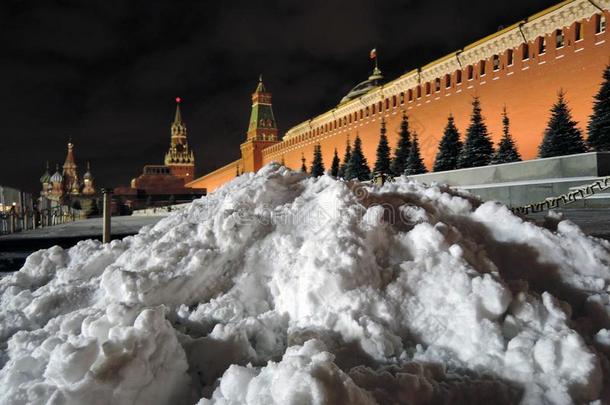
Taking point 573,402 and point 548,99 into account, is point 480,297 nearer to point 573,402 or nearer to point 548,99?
point 573,402

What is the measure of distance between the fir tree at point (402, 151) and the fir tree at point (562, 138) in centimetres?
721

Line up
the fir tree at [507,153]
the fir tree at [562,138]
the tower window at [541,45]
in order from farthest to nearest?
the tower window at [541,45]
the fir tree at [507,153]
the fir tree at [562,138]

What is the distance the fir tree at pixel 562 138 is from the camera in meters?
11.4

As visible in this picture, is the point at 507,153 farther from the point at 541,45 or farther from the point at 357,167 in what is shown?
the point at 357,167

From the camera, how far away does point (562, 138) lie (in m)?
11.6

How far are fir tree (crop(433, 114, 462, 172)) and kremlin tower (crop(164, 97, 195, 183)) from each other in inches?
2576

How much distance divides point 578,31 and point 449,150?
538 centimetres

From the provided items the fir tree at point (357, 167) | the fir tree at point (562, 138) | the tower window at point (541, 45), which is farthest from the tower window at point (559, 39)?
the fir tree at point (357, 167)

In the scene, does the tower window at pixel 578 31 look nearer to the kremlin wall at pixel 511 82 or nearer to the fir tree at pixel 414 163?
the kremlin wall at pixel 511 82

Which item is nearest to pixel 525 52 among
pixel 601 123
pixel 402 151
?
pixel 601 123

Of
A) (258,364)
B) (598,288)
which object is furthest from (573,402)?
(258,364)

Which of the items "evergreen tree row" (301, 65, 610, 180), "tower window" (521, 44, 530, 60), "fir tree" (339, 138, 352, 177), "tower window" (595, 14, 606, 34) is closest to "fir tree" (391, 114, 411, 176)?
"evergreen tree row" (301, 65, 610, 180)

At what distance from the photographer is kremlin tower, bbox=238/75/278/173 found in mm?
42844

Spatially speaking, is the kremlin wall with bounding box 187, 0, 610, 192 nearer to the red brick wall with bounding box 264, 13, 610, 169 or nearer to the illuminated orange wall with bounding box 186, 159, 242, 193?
the red brick wall with bounding box 264, 13, 610, 169
